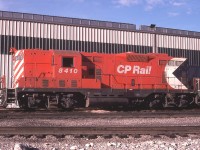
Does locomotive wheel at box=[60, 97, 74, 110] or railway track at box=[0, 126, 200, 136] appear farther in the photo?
locomotive wheel at box=[60, 97, 74, 110]

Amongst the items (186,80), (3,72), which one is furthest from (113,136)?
(3,72)

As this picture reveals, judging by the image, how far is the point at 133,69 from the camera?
2058cm

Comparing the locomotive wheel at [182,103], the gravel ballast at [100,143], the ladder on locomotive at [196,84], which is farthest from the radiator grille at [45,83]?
the ladder on locomotive at [196,84]

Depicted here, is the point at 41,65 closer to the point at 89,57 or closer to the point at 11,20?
the point at 89,57

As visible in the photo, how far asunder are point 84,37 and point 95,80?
34.7ft

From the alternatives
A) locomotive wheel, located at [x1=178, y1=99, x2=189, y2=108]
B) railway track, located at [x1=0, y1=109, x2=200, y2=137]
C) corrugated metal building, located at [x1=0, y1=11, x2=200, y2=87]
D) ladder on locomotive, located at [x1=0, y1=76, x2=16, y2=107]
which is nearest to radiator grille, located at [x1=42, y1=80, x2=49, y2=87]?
ladder on locomotive, located at [x1=0, y1=76, x2=16, y2=107]

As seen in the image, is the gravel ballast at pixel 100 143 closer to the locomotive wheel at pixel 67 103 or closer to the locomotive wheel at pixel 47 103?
the locomotive wheel at pixel 47 103

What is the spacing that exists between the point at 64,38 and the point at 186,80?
11.0 meters

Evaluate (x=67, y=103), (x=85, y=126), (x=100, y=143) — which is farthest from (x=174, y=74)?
(x=100, y=143)

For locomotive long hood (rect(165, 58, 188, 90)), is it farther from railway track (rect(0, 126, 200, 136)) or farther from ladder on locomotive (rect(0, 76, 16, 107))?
railway track (rect(0, 126, 200, 136))

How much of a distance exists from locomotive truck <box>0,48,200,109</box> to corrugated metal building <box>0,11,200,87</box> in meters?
7.17

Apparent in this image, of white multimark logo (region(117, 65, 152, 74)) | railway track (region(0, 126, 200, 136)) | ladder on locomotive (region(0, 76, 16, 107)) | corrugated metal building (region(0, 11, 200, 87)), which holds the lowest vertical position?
railway track (region(0, 126, 200, 136))

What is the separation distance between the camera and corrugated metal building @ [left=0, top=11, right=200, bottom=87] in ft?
87.8

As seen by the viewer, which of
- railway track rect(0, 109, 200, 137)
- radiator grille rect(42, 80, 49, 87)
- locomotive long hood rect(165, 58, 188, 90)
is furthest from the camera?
locomotive long hood rect(165, 58, 188, 90)
